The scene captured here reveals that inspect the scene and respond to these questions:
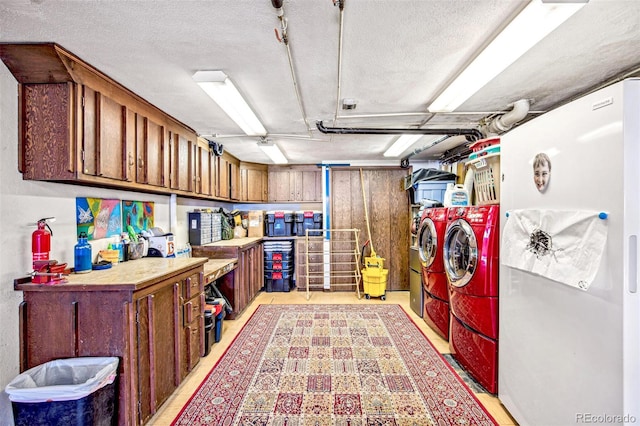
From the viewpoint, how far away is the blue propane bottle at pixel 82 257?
2014 mm

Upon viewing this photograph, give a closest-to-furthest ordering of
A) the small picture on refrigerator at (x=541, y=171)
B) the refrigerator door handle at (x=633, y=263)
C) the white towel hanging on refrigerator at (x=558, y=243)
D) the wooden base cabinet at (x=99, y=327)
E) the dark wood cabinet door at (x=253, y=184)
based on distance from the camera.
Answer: the refrigerator door handle at (x=633, y=263) < the white towel hanging on refrigerator at (x=558, y=243) < the small picture on refrigerator at (x=541, y=171) < the wooden base cabinet at (x=99, y=327) < the dark wood cabinet door at (x=253, y=184)

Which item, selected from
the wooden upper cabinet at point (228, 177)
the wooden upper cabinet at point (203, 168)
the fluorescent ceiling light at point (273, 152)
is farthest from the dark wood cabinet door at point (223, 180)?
the fluorescent ceiling light at point (273, 152)

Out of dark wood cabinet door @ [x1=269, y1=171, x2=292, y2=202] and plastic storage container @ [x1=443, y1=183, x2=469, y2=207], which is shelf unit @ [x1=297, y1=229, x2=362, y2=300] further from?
plastic storage container @ [x1=443, y1=183, x2=469, y2=207]

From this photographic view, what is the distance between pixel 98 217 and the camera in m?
2.38

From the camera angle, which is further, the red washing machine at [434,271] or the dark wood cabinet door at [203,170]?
the dark wood cabinet door at [203,170]

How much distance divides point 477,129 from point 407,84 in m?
1.54

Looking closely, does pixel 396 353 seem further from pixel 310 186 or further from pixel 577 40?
pixel 310 186

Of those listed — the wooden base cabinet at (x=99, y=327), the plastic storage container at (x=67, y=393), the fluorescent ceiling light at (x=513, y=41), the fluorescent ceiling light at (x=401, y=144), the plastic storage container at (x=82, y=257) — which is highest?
the fluorescent ceiling light at (x=513, y=41)

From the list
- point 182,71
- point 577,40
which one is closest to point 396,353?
point 577,40

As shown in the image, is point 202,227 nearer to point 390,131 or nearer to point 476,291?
point 390,131

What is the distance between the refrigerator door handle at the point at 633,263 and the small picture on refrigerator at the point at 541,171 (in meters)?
0.49

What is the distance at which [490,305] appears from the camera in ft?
6.88

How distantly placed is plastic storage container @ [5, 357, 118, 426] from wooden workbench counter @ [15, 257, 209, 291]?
0.41 m

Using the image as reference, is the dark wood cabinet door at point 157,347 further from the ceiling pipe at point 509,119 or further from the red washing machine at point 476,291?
the ceiling pipe at point 509,119
